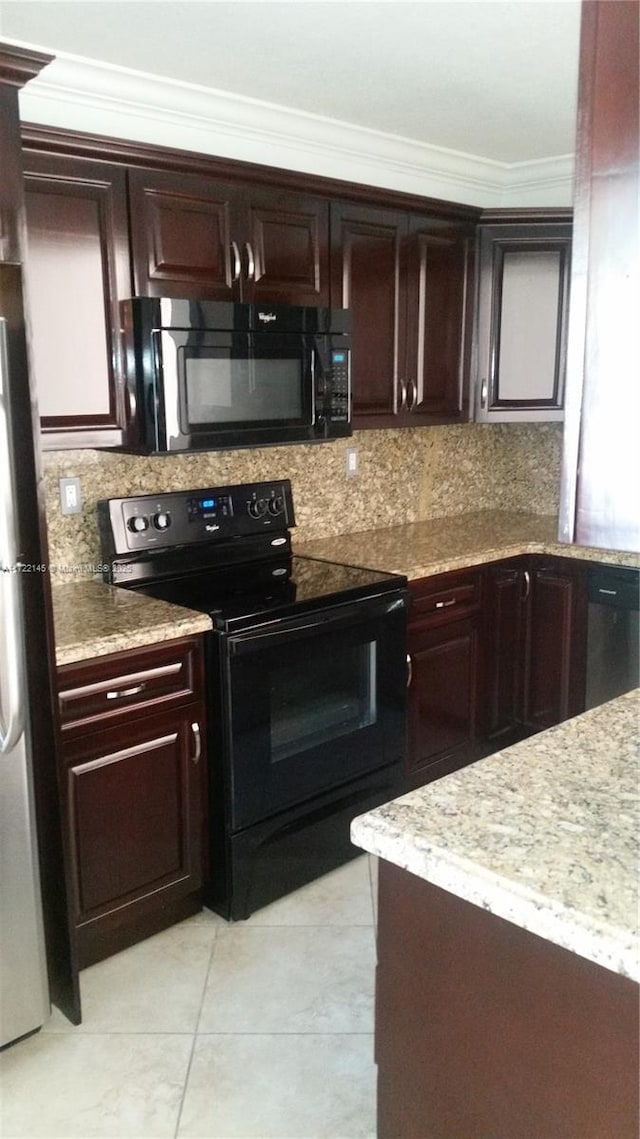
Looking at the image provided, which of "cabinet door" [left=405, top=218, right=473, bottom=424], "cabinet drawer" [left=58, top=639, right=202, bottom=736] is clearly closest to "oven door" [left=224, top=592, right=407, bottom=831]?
"cabinet drawer" [left=58, top=639, right=202, bottom=736]

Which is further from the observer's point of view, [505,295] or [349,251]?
[505,295]

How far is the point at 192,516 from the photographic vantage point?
289 centimetres

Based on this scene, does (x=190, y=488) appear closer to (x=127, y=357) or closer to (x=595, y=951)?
(x=127, y=357)

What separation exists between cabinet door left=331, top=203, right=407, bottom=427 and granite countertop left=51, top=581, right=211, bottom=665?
105cm

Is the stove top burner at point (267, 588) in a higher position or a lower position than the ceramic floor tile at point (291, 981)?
higher

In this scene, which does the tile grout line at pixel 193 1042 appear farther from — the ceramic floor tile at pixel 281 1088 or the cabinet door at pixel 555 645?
the cabinet door at pixel 555 645

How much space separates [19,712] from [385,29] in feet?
6.01

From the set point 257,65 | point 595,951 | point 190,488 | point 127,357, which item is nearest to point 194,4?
point 257,65

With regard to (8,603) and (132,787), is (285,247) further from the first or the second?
(132,787)

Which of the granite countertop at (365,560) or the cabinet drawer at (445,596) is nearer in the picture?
the granite countertop at (365,560)

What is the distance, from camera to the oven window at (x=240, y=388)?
250cm

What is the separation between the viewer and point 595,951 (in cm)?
98

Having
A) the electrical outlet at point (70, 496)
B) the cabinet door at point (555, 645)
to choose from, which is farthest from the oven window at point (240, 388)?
the cabinet door at point (555, 645)

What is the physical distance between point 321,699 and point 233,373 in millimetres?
995
